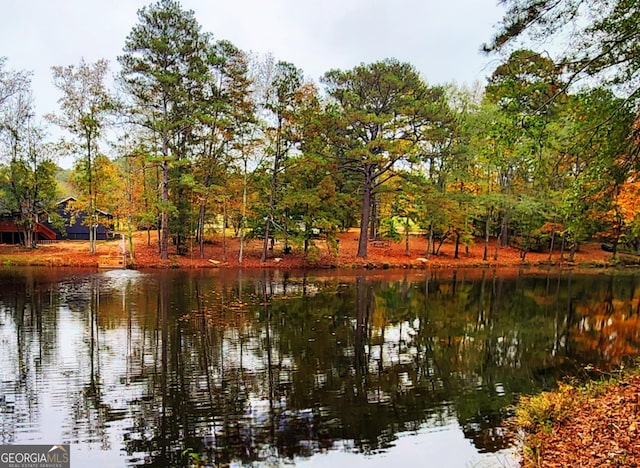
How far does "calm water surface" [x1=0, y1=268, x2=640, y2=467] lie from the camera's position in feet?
18.5

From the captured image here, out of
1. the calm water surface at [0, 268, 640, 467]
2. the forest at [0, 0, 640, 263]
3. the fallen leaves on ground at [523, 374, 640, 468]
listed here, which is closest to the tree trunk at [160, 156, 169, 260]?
the forest at [0, 0, 640, 263]

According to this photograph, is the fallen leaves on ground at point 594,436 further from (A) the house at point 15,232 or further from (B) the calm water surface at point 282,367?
(A) the house at point 15,232

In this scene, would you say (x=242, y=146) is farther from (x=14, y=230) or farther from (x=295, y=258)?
(x=14, y=230)

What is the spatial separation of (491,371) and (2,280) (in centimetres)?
1858

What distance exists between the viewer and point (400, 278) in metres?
21.8

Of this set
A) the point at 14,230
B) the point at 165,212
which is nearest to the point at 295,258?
the point at 165,212

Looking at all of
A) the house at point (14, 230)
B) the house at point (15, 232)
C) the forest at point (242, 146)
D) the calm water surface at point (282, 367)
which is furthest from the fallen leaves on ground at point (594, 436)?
the house at point (15, 232)

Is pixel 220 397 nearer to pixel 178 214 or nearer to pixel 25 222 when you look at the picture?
pixel 178 214

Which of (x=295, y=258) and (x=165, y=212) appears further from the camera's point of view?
(x=295, y=258)

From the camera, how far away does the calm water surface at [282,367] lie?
564cm

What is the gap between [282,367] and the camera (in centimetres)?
844

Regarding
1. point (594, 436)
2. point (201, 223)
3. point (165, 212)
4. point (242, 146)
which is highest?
point (242, 146)

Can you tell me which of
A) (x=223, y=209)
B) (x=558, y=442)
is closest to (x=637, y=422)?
(x=558, y=442)

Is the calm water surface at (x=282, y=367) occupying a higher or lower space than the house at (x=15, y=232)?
lower
